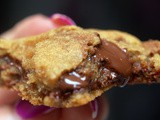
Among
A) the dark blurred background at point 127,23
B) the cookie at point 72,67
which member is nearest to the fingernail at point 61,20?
the cookie at point 72,67

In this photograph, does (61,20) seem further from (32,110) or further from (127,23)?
(127,23)

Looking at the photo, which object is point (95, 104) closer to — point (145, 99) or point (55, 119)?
point (55, 119)

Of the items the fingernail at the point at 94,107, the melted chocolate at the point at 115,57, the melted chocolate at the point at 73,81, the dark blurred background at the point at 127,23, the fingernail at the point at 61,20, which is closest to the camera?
the melted chocolate at the point at 73,81

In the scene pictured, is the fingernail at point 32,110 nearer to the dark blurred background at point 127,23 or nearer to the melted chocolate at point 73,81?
the melted chocolate at point 73,81

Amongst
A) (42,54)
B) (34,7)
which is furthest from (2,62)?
(34,7)

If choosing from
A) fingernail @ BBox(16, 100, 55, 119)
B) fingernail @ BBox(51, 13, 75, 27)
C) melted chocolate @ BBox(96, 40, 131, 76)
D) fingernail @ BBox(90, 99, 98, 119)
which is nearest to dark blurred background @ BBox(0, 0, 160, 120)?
fingernail @ BBox(51, 13, 75, 27)

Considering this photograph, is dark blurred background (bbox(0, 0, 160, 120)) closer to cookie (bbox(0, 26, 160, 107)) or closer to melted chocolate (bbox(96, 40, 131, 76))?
cookie (bbox(0, 26, 160, 107))

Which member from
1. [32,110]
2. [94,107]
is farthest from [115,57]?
[32,110]
